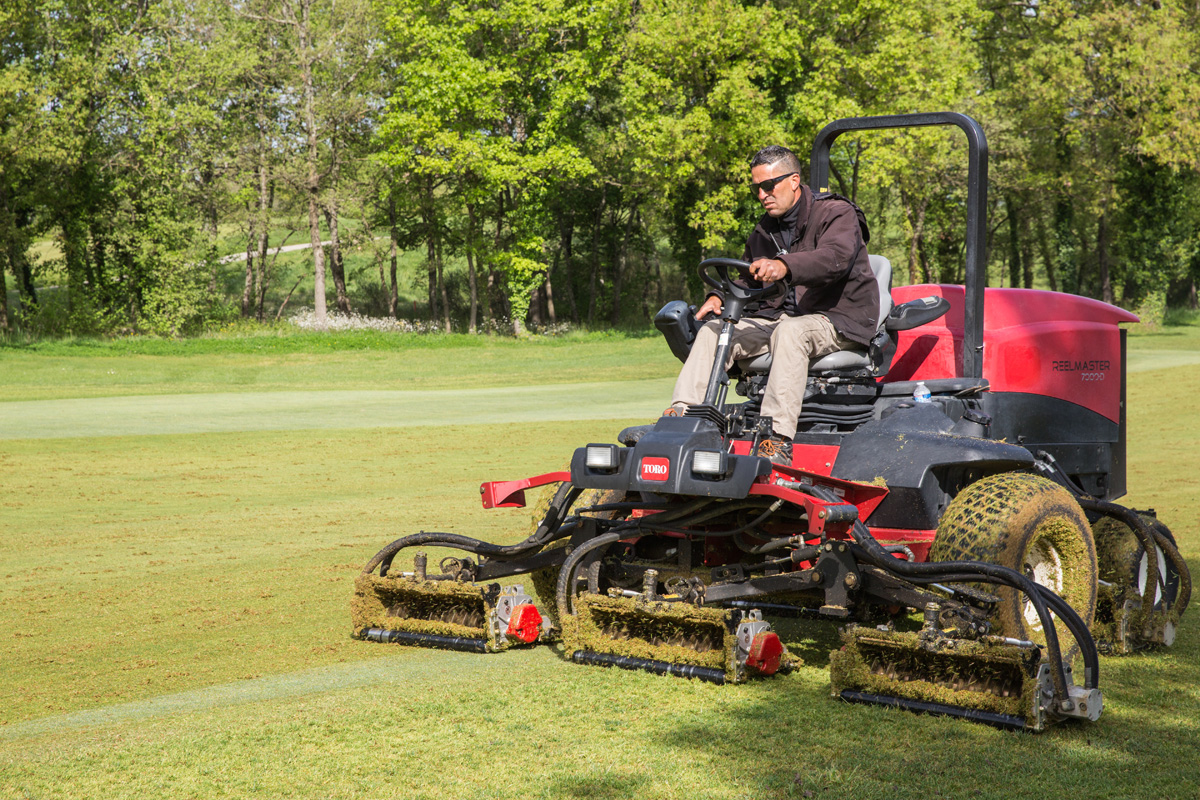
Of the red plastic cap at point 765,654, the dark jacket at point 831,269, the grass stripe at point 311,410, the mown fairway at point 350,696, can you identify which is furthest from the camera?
the grass stripe at point 311,410

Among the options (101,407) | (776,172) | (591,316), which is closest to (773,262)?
(776,172)

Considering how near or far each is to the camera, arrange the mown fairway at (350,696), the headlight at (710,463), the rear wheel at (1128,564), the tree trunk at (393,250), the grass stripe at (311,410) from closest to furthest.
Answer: the mown fairway at (350,696), the headlight at (710,463), the rear wheel at (1128,564), the grass stripe at (311,410), the tree trunk at (393,250)

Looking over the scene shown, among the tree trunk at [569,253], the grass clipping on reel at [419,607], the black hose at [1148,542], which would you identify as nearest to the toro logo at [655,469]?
the grass clipping on reel at [419,607]

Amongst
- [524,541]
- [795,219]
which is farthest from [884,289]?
[524,541]

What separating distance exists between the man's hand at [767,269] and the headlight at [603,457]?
967mm

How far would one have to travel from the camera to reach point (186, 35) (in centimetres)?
3547

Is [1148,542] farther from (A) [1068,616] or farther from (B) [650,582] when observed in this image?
(B) [650,582]

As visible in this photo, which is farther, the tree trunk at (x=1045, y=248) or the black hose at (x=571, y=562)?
the tree trunk at (x=1045, y=248)

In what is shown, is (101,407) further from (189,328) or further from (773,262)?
(189,328)

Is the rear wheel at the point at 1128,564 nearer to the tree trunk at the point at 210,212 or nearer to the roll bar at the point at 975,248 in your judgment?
the roll bar at the point at 975,248

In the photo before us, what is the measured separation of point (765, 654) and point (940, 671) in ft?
2.30

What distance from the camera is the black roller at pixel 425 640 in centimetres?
528

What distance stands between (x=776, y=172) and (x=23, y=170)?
32410 mm

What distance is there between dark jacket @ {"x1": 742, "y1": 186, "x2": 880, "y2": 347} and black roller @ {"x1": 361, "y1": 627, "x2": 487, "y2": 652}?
2010mm
